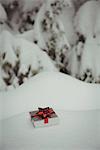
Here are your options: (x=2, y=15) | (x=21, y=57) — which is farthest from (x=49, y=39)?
(x=2, y=15)

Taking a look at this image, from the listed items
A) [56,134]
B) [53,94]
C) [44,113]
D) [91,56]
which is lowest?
[56,134]

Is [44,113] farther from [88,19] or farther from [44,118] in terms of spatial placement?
[88,19]

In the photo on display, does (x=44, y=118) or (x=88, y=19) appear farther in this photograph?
(x=88, y=19)

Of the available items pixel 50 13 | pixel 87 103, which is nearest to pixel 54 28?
pixel 50 13

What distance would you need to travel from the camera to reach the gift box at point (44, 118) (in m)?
1.46

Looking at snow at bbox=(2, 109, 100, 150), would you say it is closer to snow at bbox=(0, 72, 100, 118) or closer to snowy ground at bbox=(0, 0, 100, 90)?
snow at bbox=(0, 72, 100, 118)

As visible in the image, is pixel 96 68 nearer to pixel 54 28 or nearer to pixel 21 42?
pixel 54 28

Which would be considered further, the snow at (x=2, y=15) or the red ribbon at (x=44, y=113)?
the snow at (x=2, y=15)

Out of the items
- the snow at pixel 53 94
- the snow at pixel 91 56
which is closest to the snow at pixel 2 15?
the snow at pixel 53 94

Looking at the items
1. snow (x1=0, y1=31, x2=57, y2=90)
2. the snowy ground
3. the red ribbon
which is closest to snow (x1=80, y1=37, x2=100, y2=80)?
the snowy ground

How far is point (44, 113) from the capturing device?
148 centimetres

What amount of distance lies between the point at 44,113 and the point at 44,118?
0.11ft

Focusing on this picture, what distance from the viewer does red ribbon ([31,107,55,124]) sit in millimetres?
1462

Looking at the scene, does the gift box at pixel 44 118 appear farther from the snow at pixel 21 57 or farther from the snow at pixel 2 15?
the snow at pixel 2 15
